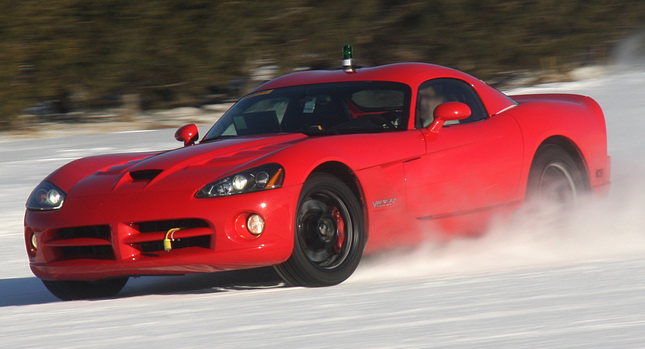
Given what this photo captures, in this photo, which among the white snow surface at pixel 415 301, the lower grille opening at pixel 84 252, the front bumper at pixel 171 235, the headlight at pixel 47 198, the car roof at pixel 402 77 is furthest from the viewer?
the car roof at pixel 402 77

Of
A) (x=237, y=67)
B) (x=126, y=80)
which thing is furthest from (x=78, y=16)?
(x=237, y=67)

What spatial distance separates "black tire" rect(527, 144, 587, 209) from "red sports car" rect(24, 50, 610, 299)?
0.01 m

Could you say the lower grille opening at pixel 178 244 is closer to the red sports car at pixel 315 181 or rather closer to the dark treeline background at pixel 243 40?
the red sports car at pixel 315 181

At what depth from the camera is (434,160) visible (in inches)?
247

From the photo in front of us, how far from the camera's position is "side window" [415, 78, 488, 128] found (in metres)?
6.64

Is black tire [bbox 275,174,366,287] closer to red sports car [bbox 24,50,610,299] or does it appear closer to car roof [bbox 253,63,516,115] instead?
red sports car [bbox 24,50,610,299]

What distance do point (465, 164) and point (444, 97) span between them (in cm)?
65

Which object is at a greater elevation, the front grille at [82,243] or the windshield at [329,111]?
the windshield at [329,111]

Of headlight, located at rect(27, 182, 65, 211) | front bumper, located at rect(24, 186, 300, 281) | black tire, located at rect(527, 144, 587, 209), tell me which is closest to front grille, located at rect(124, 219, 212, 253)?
front bumper, located at rect(24, 186, 300, 281)

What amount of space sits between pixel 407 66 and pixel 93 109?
A: 853 centimetres

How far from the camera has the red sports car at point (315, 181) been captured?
534 cm

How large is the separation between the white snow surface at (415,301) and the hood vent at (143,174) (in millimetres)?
650

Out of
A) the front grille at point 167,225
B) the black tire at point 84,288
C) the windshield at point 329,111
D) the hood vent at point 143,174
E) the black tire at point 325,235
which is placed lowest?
the black tire at point 84,288

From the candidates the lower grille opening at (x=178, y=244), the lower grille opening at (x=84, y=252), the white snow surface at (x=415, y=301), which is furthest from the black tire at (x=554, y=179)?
the lower grille opening at (x=84, y=252)
